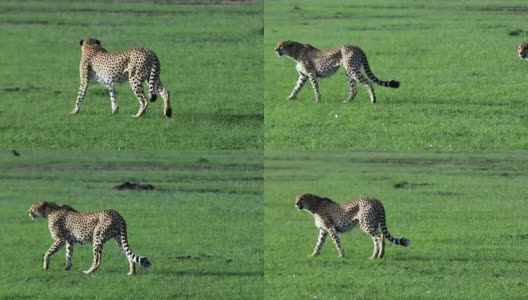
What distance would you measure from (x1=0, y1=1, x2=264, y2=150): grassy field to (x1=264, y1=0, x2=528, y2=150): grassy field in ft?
2.07

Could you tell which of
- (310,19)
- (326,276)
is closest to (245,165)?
(310,19)

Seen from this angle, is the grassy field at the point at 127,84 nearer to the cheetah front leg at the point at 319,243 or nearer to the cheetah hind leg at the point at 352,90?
the cheetah hind leg at the point at 352,90

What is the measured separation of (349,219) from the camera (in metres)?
17.5

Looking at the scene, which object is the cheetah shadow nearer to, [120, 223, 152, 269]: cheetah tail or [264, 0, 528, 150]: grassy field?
[264, 0, 528, 150]: grassy field

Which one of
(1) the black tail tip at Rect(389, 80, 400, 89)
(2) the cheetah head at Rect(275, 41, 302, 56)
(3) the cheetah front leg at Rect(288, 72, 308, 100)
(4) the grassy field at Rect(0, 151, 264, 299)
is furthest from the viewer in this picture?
(3) the cheetah front leg at Rect(288, 72, 308, 100)

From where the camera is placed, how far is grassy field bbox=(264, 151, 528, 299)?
1570 cm

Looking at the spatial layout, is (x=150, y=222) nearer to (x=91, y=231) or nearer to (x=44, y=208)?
(x=44, y=208)

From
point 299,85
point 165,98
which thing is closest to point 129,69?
point 165,98

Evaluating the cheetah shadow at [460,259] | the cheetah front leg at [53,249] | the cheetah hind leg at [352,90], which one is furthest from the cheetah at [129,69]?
the cheetah shadow at [460,259]

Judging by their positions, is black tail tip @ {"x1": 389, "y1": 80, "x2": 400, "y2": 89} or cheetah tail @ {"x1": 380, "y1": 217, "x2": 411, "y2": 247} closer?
cheetah tail @ {"x1": 380, "y1": 217, "x2": 411, "y2": 247}

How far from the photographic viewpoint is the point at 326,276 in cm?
1617

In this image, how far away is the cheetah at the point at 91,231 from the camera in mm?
16141

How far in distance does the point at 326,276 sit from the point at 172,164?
40.5ft

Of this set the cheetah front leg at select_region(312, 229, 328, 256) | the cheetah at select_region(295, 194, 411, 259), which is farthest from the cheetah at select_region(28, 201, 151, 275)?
the cheetah at select_region(295, 194, 411, 259)
